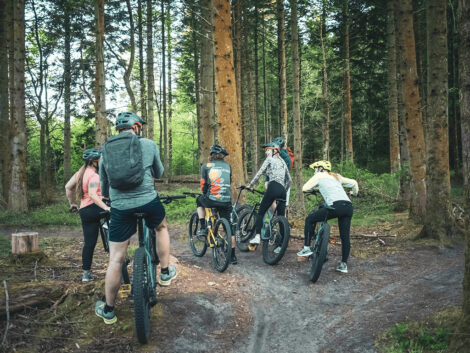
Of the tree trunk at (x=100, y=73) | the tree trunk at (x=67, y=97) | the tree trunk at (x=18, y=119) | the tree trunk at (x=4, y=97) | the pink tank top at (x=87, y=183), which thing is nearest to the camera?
the pink tank top at (x=87, y=183)

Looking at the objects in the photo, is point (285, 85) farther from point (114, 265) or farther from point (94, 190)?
point (114, 265)

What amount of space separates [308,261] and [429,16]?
627 centimetres

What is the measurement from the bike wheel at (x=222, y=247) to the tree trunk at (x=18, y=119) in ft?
38.2

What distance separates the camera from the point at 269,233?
7.21 meters

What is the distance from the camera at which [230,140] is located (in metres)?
9.42

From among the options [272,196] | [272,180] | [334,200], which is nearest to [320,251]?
[334,200]

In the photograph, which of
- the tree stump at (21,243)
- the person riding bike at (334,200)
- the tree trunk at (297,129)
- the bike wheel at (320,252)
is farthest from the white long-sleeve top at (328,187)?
the tree trunk at (297,129)

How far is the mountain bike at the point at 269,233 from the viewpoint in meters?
6.71

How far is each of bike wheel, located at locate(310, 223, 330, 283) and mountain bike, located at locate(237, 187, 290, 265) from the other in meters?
0.64

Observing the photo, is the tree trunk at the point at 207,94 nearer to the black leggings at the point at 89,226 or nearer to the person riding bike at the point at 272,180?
the person riding bike at the point at 272,180

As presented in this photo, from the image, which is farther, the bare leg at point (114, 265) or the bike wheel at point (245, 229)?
the bike wheel at point (245, 229)

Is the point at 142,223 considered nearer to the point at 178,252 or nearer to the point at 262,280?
the point at 262,280

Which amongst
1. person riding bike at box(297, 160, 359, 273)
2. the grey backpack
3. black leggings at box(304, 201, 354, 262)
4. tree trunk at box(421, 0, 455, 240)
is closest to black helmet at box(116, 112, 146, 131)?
the grey backpack

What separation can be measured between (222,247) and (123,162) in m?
3.52
